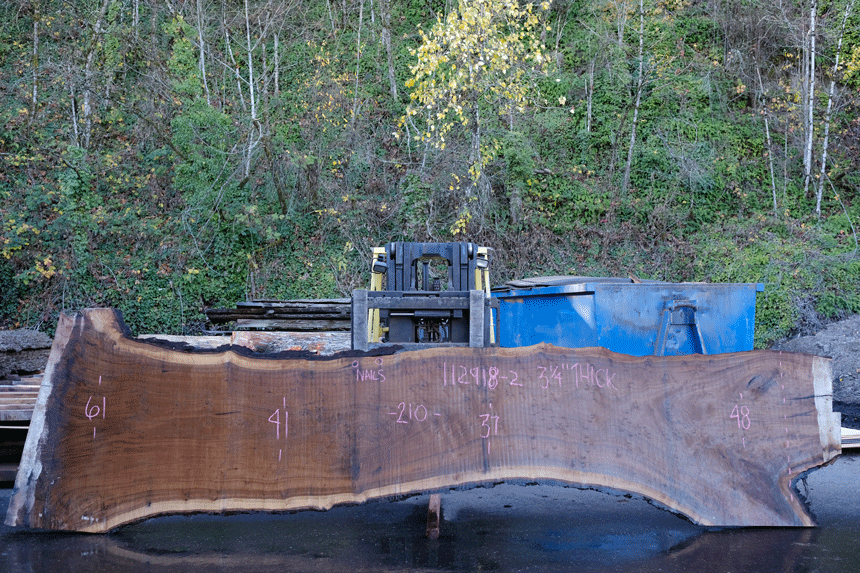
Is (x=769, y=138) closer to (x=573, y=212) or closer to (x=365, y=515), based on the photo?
(x=573, y=212)

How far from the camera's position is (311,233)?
49.4ft

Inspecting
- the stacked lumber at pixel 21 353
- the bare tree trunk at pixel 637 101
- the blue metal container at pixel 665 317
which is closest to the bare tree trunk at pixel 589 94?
the bare tree trunk at pixel 637 101

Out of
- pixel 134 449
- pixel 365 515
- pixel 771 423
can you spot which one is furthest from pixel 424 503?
pixel 771 423

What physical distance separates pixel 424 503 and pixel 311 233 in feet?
36.1

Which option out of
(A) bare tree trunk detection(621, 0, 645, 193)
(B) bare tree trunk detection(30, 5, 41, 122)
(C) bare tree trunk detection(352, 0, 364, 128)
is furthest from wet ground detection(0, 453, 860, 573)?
(C) bare tree trunk detection(352, 0, 364, 128)

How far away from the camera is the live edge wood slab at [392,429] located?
3.86 metres

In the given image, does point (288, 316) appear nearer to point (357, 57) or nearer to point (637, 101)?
point (357, 57)

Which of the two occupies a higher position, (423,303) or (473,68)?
(473,68)

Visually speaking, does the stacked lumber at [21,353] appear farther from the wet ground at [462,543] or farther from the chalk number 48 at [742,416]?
the chalk number 48 at [742,416]

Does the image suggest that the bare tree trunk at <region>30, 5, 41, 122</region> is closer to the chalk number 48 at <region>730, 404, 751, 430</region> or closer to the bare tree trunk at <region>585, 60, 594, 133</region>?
the bare tree trunk at <region>585, 60, 594, 133</region>

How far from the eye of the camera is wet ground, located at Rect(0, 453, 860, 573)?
139 inches

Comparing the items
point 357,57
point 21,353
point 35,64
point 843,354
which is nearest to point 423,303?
point 21,353

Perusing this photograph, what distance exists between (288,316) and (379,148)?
25.5 ft

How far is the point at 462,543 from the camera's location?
3938 millimetres
